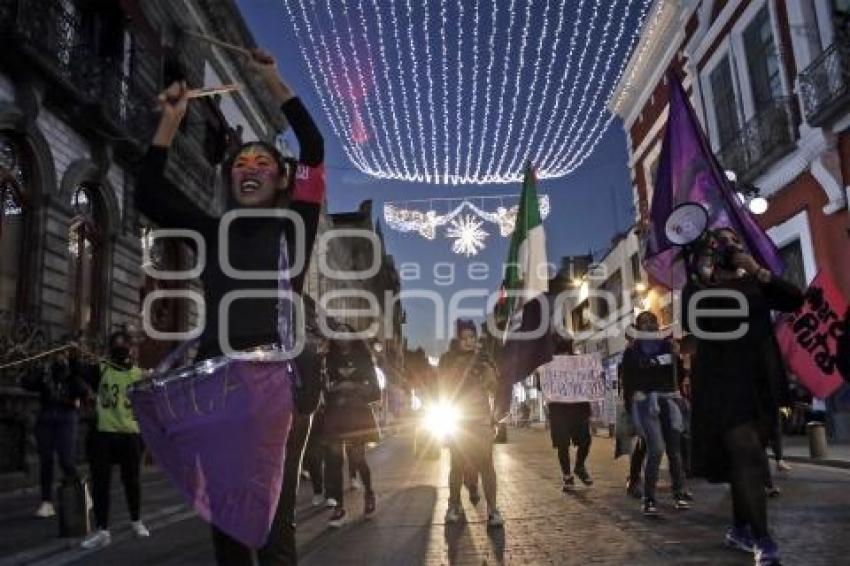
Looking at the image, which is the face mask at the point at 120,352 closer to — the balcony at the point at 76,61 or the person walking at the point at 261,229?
the person walking at the point at 261,229

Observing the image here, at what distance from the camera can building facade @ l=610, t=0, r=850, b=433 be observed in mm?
15609

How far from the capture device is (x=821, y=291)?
39.7 feet

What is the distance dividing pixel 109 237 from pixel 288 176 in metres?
13.9

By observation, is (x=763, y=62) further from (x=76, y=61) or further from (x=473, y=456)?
(x=473, y=456)

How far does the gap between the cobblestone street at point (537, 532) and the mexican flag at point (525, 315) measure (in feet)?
4.26

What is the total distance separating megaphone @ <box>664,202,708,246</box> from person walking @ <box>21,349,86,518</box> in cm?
591

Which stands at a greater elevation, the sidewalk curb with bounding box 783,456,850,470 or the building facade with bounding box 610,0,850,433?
the building facade with bounding box 610,0,850,433

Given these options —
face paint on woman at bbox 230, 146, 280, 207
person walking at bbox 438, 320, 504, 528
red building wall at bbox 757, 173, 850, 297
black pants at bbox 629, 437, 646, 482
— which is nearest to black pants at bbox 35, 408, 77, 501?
person walking at bbox 438, 320, 504, 528

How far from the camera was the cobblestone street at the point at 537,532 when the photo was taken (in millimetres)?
5254

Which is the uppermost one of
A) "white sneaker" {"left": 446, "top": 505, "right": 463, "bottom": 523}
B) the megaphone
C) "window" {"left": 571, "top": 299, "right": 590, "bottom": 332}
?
"window" {"left": 571, "top": 299, "right": 590, "bottom": 332}

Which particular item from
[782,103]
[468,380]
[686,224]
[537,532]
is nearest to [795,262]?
[782,103]

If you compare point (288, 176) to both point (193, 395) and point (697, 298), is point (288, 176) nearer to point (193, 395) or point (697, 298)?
→ point (193, 395)

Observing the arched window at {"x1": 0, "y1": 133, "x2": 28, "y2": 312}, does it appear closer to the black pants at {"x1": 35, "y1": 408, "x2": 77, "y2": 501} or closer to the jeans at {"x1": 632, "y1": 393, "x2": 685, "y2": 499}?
the black pants at {"x1": 35, "y1": 408, "x2": 77, "y2": 501}

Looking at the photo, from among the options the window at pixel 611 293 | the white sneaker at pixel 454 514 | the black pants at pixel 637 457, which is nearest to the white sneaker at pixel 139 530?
the white sneaker at pixel 454 514
